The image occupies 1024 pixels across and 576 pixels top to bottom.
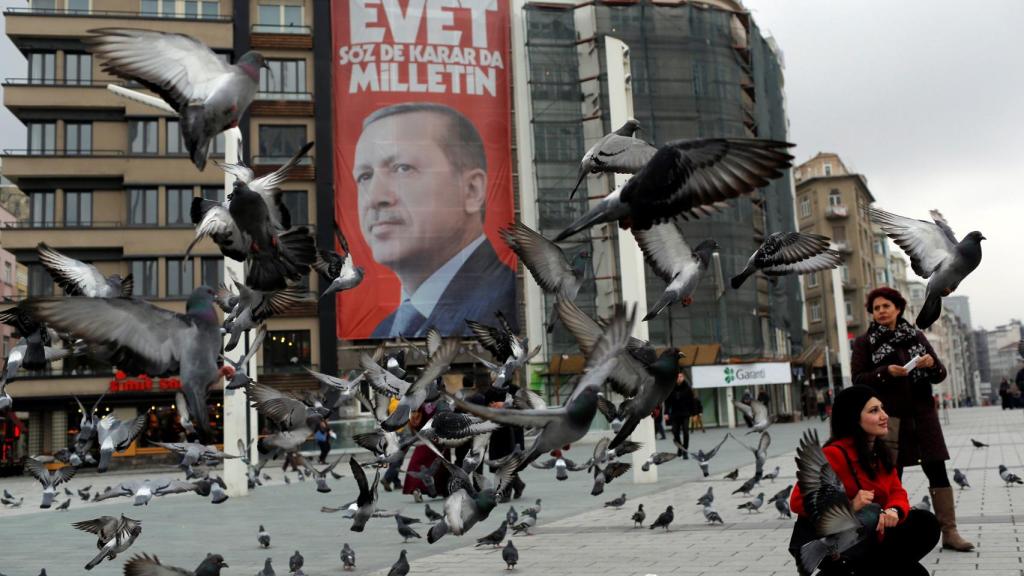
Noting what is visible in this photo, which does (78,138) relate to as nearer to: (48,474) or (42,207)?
(42,207)

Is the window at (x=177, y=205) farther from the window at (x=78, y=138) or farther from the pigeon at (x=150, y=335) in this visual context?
the pigeon at (x=150, y=335)

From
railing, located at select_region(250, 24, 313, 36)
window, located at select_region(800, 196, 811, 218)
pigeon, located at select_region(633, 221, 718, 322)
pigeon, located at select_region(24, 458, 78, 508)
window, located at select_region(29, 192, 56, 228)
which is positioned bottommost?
pigeon, located at select_region(24, 458, 78, 508)

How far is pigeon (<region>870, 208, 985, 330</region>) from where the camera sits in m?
5.49

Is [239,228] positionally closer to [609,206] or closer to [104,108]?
[609,206]

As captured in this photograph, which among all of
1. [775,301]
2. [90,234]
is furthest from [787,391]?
[90,234]

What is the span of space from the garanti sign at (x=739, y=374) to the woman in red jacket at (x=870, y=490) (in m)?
42.9

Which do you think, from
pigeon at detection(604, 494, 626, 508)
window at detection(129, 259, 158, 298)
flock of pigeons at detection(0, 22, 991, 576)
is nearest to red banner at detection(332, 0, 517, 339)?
window at detection(129, 259, 158, 298)

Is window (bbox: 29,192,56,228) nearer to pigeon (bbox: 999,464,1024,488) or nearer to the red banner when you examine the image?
the red banner

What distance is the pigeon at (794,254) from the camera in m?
5.33

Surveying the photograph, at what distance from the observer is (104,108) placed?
44.7m

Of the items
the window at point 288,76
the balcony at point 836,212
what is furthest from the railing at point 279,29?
the balcony at point 836,212

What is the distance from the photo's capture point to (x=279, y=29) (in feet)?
160

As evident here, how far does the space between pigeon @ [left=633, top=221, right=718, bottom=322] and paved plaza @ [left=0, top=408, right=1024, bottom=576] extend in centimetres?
331

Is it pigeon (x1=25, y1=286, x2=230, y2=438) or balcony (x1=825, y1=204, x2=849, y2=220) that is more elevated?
balcony (x1=825, y1=204, x2=849, y2=220)
